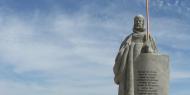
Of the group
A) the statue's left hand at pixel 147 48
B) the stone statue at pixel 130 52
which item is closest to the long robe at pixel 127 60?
the stone statue at pixel 130 52

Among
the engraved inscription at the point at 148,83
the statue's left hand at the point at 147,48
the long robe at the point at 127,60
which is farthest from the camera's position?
the statue's left hand at the point at 147,48

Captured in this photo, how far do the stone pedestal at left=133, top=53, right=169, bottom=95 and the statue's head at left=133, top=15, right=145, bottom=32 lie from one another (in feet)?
4.29

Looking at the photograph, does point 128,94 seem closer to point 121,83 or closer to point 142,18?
point 121,83

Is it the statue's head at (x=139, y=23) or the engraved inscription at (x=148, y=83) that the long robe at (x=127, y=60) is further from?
the engraved inscription at (x=148, y=83)

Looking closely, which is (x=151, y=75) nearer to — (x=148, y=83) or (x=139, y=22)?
(x=148, y=83)

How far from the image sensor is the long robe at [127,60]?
61.5 feet

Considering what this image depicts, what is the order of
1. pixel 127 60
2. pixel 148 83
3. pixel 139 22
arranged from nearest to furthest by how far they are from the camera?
1. pixel 148 83
2. pixel 127 60
3. pixel 139 22

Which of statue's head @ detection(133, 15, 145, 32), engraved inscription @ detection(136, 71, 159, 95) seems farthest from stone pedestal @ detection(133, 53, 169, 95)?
statue's head @ detection(133, 15, 145, 32)

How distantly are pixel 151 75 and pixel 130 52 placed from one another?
1.29 metres

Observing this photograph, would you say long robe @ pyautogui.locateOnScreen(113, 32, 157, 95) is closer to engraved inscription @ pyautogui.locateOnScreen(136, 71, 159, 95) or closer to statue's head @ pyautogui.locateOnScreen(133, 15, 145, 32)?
statue's head @ pyautogui.locateOnScreen(133, 15, 145, 32)

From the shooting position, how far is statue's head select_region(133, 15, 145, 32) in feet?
64.5

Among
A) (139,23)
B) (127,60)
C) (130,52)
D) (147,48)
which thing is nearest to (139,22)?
(139,23)

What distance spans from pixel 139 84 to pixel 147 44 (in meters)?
1.73

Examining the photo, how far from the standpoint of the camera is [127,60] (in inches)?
752
